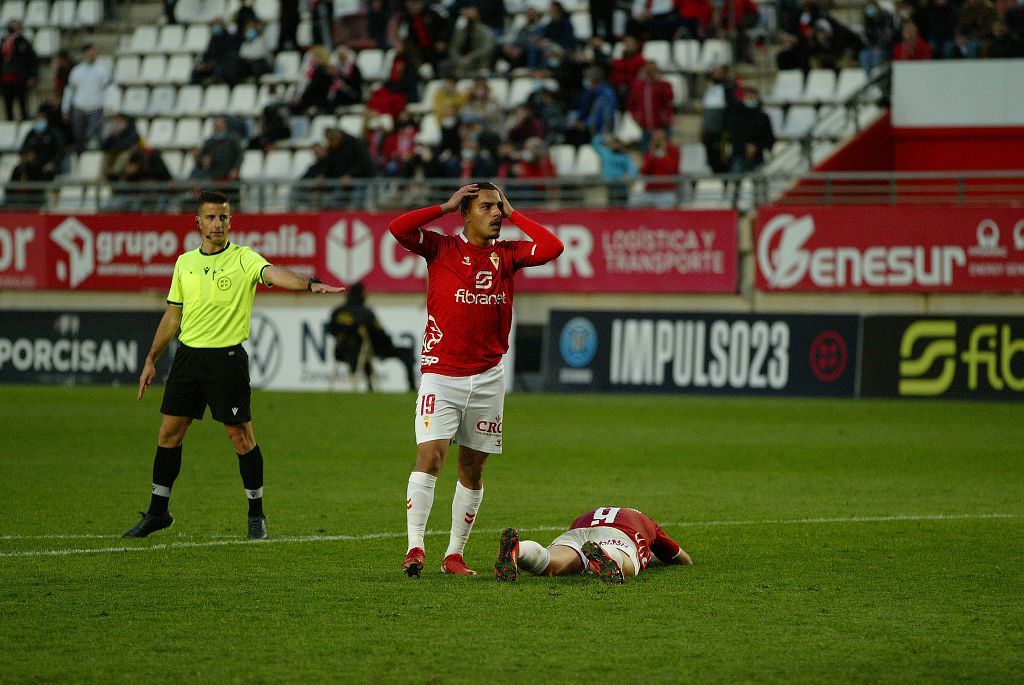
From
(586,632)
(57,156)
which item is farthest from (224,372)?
(57,156)

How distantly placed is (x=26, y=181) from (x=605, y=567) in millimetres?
23714

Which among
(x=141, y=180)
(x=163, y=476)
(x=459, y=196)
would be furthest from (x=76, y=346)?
(x=459, y=196)

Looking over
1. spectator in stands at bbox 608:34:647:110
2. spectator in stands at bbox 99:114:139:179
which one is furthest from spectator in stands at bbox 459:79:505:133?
spectator in stands at bbox 99:114:139:179

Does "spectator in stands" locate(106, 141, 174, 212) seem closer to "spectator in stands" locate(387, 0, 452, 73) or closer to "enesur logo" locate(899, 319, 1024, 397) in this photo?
"spectator in stands" locate(387, 0, 452, 73)

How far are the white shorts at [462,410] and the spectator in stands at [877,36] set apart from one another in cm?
1917

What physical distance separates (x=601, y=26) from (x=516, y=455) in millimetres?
13995

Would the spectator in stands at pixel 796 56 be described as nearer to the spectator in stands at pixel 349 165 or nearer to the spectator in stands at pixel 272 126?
the spectator in stands at pixel 349 165

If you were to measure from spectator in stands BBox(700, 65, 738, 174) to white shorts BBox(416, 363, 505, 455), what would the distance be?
1710 centimetres

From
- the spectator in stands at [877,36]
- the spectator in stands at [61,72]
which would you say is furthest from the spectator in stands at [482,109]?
the spectator in stands at [61,72]

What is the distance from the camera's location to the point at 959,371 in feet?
70.0

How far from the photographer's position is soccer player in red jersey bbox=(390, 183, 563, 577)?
8133mm

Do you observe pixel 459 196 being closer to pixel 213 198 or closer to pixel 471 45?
pixel 213 198

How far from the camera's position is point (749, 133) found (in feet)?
81.2

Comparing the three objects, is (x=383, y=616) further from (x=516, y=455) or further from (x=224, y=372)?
(x=516, y=455)
